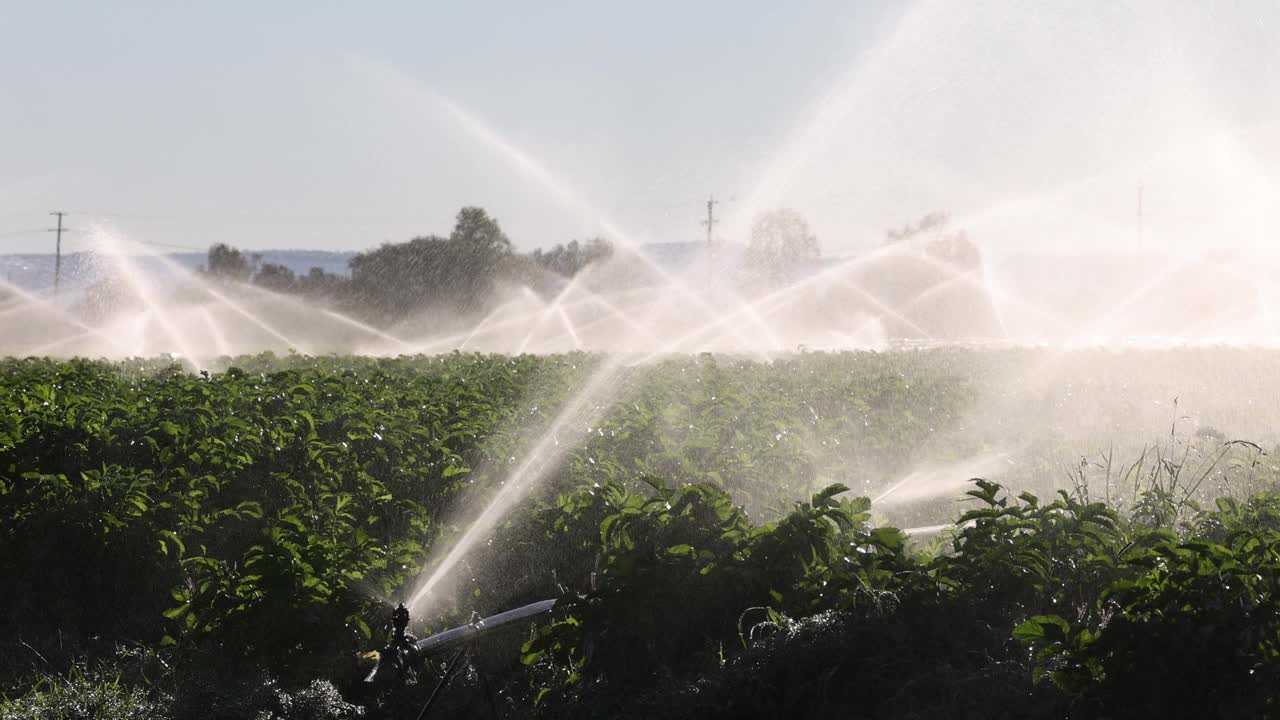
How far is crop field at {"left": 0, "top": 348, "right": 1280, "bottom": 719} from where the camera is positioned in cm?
425

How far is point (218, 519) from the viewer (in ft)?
25.1

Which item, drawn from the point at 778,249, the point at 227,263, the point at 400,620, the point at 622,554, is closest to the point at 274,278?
the point at 227,263

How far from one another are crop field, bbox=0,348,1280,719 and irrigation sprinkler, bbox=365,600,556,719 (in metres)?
0.22

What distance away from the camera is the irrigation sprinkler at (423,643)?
5.02 m

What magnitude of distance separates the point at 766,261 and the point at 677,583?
45973 mm

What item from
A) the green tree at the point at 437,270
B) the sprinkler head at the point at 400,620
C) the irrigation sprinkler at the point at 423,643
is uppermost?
the green tree at the point at 437,270

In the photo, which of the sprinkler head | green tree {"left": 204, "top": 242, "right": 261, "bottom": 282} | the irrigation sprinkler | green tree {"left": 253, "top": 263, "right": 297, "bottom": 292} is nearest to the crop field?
the irrigation sprinkler

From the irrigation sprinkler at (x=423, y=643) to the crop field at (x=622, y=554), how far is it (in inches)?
8.8

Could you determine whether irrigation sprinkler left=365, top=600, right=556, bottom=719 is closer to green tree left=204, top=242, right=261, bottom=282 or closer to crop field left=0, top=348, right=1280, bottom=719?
crop field left=0, top=348, right=1280, bottom=719

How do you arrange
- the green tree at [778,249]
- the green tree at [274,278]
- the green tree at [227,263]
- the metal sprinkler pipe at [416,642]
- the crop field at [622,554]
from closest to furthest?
the crop field at [622,554], the metal sprinkler pipe at [416,642], the green tree at [778,249], the green tree at [274,278], the green tree at [227,263]

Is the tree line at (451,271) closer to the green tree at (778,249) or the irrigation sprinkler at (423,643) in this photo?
the green tree at (778,249)

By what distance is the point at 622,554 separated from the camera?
16.0ft

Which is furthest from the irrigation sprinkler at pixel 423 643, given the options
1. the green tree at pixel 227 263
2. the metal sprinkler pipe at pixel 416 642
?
the green tree at pixel 227 263

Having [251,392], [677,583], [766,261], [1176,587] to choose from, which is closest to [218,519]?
[251,392]
